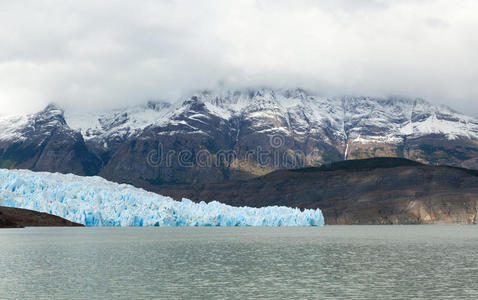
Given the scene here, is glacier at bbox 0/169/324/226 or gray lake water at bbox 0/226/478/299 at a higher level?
glacier at bbox 0/169/324/226

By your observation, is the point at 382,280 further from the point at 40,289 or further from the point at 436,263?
the point at 40,289

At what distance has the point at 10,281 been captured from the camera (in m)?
44.1

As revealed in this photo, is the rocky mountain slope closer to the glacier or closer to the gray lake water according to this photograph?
the glacier

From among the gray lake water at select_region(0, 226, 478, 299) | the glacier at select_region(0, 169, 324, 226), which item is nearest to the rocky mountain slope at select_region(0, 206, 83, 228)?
the glacier at select_region(0, 169, 324, 226)

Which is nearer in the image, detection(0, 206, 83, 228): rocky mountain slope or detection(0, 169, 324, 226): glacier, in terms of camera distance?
detection(0, 169, 324, 226): glacier

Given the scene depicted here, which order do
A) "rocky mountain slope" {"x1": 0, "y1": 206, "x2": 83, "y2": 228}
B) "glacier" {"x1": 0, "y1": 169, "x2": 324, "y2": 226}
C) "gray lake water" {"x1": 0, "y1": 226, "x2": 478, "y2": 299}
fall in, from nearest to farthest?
"gray lake water" {"x1": 0, "y1": 226, "x2": 478, "y2": 299}, "glacier" {"x1": 0, "y1": 169, "x2": 324, "y2": 226}, "rocky mountain slope" {"x1": 0, "y1": 206, "x2": 83, "y2": 228}

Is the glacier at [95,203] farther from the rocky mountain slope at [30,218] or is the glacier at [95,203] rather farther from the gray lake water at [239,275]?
the gray lake water at [239,275]

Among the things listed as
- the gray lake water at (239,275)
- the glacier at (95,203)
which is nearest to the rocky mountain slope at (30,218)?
the glacier at (95,203)

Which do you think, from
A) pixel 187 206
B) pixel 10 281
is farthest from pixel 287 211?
pixel 10 281

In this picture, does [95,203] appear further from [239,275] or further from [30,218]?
[239,275]

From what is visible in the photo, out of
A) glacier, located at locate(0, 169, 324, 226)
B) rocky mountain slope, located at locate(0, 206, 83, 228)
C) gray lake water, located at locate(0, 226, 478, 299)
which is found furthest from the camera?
rocky mountain slope, located at locate(0, 206, 83, 228)

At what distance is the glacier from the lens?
156 m

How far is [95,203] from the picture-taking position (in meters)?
159

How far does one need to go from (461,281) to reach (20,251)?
5203 cm
